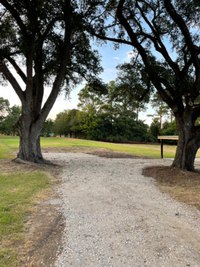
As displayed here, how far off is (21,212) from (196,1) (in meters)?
7.80

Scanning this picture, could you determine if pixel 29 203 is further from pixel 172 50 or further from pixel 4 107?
pixel 4 107

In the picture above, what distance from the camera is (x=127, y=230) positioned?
2459 millimetres

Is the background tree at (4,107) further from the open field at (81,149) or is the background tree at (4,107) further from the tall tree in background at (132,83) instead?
the tall tree in background at (132,83)

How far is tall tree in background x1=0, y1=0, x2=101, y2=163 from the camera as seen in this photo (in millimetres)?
6617

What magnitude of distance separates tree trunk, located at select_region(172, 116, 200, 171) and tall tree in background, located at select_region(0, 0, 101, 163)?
515cm

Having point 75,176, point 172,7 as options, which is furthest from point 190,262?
point 172,7

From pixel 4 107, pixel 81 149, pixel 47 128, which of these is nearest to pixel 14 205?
pixel 81 149

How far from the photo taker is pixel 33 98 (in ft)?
25.1

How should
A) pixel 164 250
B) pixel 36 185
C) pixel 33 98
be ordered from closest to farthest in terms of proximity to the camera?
1. pixel 164 250
2. pixel 36 185
3. pixel 33 98

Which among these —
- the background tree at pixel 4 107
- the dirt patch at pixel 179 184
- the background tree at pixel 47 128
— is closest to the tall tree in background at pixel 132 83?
the dirt patch at pixel 179 184

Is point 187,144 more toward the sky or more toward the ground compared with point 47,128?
more toward the ground

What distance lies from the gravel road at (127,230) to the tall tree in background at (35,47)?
3968mm

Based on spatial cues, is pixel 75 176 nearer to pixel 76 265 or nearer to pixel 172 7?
pixel 76 265

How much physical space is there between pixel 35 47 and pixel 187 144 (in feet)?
22.1
